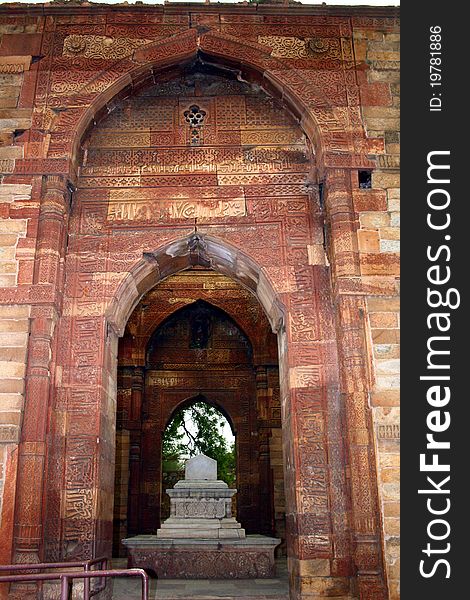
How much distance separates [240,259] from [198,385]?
6.10 m

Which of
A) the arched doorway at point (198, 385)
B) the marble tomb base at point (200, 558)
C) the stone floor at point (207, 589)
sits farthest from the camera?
the arched doorway at point (198, 385)

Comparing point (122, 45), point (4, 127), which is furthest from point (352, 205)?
point (4, 127)

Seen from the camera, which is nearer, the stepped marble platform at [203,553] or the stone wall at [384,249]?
the stone wall at [384,249]

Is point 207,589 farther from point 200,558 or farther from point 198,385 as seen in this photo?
point 198,385

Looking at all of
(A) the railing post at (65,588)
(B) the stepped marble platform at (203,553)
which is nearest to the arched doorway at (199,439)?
(B) the stepped marble platform at (203,553)

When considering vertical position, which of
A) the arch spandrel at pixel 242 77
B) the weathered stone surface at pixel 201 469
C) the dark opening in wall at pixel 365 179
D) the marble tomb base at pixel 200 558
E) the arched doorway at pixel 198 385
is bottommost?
the marble tomb base at pixel 200 558

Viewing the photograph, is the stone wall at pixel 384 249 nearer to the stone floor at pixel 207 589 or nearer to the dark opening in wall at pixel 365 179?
the dark opening in wall at pixel 365 179

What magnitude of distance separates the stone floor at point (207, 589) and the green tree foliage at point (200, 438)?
8774 millimetres

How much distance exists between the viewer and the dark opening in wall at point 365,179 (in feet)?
21.4

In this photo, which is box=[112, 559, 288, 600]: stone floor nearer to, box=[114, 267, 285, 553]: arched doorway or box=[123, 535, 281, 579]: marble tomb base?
box=[123, 535, 281, 579]: marble tomb base

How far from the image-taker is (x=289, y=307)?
6.33 metres

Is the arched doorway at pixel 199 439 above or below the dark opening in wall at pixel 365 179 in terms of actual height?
below

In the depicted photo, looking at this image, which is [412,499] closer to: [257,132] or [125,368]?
[257,132]

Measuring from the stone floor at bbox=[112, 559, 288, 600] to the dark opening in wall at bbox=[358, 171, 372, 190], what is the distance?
4.34 meters
